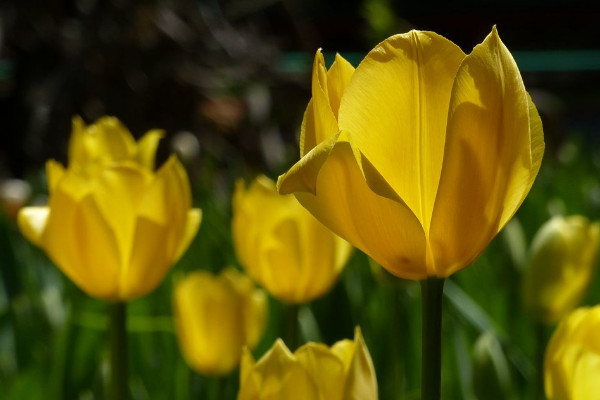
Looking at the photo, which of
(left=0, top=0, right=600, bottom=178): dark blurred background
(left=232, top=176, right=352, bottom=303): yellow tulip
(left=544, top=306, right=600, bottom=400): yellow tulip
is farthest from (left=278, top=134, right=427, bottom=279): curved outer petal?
(left=0, top=0, right=600, bottom=178): dark blurred background

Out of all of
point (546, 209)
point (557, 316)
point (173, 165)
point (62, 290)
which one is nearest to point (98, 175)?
point (173, 165)

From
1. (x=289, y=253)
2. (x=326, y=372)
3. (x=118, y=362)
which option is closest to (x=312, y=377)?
(x=326, y=372)

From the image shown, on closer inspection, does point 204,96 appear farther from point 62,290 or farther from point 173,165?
point 173,165

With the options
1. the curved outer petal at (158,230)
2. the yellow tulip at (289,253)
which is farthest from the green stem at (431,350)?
the yellow tulip at (289,253)

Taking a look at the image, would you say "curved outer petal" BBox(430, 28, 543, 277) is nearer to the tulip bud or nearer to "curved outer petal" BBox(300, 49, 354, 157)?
"curved outer petal" BBox(300, 49, 354, 157)

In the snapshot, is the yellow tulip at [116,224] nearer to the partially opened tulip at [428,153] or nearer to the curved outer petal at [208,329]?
the curved outer petal at [208,329]

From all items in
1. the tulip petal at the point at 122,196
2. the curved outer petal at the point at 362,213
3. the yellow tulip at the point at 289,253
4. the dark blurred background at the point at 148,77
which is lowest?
the dark blurred background at the point at 148,77

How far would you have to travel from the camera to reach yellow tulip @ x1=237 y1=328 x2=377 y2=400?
450mm

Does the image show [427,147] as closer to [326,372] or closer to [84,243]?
[326,372]

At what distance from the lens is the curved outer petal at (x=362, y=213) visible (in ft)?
1.37

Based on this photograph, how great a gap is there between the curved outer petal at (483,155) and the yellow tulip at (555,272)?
408 millimetres

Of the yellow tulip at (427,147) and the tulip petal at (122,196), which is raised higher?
the yellow tulip at (427,147)

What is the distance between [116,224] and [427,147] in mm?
325

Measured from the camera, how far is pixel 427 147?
1.47ft
